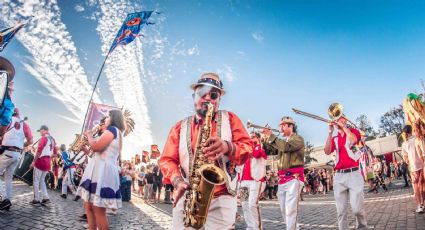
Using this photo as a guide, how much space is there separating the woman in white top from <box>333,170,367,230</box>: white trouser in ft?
12.3

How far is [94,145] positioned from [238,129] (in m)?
2.23

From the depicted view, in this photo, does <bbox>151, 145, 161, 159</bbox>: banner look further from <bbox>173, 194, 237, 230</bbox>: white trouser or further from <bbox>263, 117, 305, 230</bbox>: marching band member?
<bbox>173, 194, 237, 230</bbox>: white trouser

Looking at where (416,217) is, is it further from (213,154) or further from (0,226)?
(0,226)

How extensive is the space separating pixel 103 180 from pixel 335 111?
446 centimetres

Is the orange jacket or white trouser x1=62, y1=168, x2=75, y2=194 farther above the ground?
Answer: the orange jacket

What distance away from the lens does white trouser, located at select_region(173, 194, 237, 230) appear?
7.39 ft

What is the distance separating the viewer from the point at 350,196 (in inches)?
186

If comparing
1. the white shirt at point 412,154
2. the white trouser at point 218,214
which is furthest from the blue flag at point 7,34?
the white shirt at point 412,154

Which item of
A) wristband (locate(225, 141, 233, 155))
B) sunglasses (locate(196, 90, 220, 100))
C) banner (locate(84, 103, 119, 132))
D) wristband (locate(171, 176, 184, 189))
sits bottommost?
wristband (locate(171, 176, 184, 189))

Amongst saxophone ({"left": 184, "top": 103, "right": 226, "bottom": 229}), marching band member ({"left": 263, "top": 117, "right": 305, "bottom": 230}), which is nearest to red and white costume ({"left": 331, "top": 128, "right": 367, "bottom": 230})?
marching band member ({"left": 263, "top": 117, "right": 305, "bottom": 230})

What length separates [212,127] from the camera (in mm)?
2578

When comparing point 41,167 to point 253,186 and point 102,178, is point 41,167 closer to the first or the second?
point 102,178

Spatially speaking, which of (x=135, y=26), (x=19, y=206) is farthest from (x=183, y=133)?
(x=135, y=26)

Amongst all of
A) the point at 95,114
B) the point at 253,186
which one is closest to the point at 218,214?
the point at 253,186
